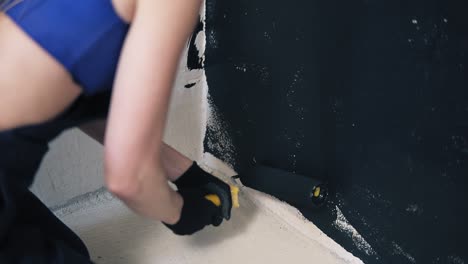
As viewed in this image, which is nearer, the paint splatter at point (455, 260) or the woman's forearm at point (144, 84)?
the woman's forearm at point (144, 84)

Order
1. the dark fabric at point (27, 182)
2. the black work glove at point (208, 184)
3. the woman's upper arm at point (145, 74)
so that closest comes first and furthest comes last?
the woman's upper arm at point (145, 74), the dark fabric at point (27, 182), the black work glove at point (208, 184)

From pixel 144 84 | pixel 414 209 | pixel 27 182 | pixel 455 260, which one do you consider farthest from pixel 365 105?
pixel 27 182

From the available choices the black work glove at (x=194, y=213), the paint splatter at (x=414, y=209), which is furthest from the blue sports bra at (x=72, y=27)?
the paint splatter at (x=414, y=209)

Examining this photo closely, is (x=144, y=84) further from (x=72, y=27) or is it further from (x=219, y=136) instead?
(x=219, y=136)

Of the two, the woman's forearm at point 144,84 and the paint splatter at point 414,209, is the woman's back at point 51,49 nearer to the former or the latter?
the woman's forearm at point 144,84

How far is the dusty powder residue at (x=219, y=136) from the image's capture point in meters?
1.51

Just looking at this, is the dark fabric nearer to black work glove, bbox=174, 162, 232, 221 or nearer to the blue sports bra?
the blue sports bra

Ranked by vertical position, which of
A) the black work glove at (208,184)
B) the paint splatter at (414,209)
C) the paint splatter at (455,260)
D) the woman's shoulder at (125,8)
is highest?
the woman's shoulder at (125,8)

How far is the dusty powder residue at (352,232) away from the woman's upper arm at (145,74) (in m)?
0.63

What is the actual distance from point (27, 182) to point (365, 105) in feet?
2.15

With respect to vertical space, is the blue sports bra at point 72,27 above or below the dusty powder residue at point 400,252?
above

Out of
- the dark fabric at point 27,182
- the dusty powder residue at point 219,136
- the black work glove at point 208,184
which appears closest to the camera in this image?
the dark fabric at point 27,182

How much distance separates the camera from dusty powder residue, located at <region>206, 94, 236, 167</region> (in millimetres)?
1510

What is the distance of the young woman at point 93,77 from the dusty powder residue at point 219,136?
615mm
